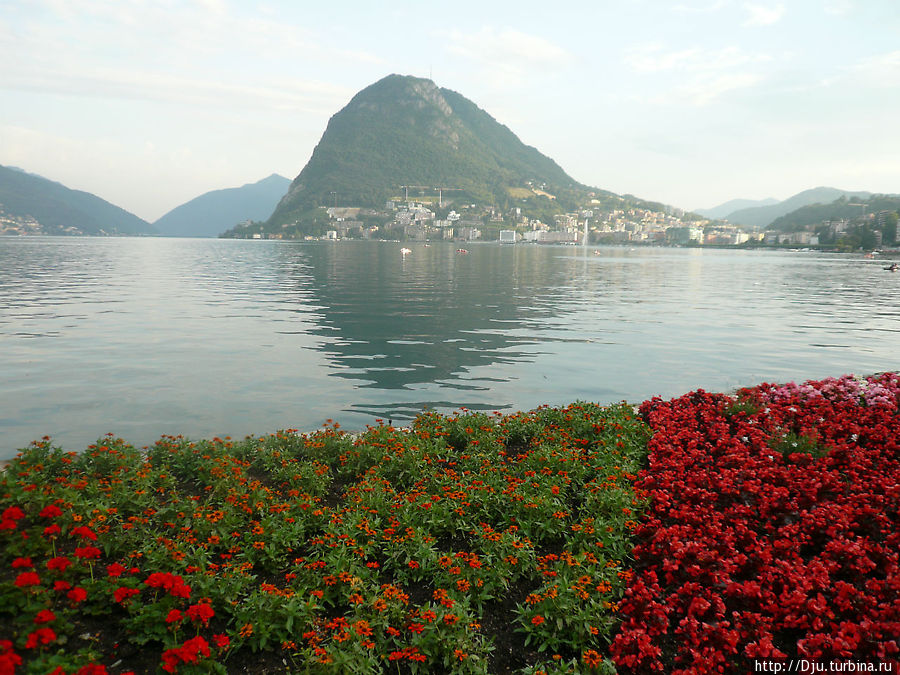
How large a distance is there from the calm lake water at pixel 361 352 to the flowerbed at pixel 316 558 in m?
5.12

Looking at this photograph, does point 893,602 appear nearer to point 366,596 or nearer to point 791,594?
point 791,594

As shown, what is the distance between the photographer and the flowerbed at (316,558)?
526 cm

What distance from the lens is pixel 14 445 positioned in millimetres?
12617

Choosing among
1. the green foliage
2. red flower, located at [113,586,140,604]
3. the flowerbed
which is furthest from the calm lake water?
red flower, located at [113,586,140,604]

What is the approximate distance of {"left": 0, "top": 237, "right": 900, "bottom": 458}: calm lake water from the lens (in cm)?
1571

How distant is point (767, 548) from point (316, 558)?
597 cm

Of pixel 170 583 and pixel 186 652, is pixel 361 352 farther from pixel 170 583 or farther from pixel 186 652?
pixel 186 652

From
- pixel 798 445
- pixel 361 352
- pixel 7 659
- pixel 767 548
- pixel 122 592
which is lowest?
pixel 361 352

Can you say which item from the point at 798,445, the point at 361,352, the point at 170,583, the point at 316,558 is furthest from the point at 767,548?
the point at 361,352

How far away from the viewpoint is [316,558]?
22.0 feet

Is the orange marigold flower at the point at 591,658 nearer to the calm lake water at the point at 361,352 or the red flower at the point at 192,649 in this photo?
the red flower at the point at 192,649

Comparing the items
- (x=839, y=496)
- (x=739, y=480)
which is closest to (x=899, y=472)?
(x=839, y=496)

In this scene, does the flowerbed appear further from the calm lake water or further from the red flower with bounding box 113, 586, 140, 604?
the calm lake water

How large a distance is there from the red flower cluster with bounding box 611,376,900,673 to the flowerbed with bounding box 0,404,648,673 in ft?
1.75
